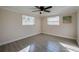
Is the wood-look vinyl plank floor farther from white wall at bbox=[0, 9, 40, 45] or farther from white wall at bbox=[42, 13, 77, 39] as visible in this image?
white wall at bbox=[42, 13, 77, 39]

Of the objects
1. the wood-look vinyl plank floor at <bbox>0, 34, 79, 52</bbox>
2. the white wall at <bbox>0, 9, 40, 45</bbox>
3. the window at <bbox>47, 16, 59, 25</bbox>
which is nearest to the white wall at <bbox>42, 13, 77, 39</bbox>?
the window at <bbox>47, 16, 59, 25</bbox>

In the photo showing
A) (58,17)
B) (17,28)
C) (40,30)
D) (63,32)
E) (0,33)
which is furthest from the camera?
(40,30)

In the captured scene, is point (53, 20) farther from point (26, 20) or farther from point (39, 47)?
point (39, 47)

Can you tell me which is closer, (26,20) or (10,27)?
(10,27)

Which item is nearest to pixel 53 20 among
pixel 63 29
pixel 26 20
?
pixel 63 29

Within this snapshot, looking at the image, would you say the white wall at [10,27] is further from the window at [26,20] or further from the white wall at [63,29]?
the white wall at [63,29]

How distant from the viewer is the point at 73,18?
15.5ft

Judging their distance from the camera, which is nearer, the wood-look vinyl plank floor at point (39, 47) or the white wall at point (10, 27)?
the wood-look vinyl plank floor at point (39, 47)

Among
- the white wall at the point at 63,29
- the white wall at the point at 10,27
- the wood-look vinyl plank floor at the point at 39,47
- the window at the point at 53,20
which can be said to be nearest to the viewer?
the wood-look vinyl plank floor at the point at 39,47

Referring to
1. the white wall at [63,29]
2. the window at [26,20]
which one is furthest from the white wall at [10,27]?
the white wall at [63,29]

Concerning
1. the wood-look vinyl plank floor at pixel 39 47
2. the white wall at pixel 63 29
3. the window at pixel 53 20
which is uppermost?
the window at pixel 53 20
